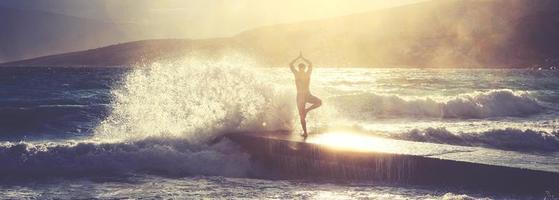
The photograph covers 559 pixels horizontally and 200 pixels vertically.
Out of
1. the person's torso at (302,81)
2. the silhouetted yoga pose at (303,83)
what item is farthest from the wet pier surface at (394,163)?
the person's torso at (302,81)

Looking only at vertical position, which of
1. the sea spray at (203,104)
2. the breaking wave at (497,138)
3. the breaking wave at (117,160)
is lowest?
the breaking wave at (117,160)

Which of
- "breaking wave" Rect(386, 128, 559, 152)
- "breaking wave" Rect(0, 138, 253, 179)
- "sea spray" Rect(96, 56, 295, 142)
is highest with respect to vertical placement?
"sea spray" Rect(96, 56, 295, 142)

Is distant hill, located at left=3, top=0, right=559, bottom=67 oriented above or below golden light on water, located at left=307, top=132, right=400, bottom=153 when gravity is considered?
above

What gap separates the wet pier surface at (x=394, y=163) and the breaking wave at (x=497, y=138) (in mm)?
3567

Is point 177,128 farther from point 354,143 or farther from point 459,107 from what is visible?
point 459,107

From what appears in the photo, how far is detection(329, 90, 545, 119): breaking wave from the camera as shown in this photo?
26.8 metres

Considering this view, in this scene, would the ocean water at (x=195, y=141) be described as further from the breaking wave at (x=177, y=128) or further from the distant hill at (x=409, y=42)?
the distant hill at (x=409, y=42)

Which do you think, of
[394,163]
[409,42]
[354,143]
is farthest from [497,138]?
[409,42]

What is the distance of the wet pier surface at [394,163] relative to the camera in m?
10.5

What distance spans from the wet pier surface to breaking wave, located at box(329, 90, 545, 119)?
1334 centimetres

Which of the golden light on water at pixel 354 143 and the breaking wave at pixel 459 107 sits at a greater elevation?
the breaking wave at pixel 459 107

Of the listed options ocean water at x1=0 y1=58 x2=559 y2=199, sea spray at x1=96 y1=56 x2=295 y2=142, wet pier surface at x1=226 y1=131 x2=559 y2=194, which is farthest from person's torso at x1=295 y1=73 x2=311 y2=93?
sea spray at x1=96 y1=56 x2=295 y2=142

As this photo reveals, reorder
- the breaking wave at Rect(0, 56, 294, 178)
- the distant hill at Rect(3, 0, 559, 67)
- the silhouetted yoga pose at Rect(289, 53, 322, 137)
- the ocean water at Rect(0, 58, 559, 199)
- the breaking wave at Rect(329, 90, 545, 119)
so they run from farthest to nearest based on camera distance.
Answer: the distant hill at Rect(3, 0, 559, 67)
the breaking wave at Rect(329, 90, 545, 119)
the silhouetted yoga pose at Rect(289, 53, 322, 137)
the breaking wave at Rect(0, 56, 294, 178)
the ocean water at Rect(0, 58, 559, 199)

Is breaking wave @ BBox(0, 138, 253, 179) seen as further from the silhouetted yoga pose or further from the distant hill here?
the distant hill
